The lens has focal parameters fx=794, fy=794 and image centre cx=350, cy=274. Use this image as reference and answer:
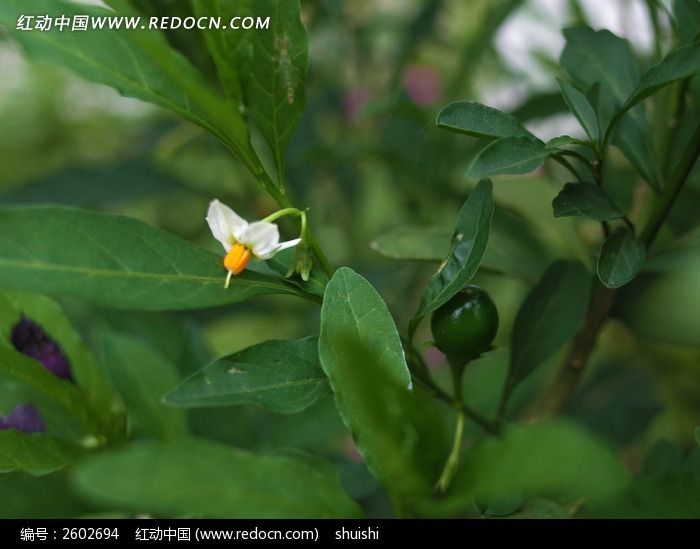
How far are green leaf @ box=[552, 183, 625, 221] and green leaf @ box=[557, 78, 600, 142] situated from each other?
33 millimetres

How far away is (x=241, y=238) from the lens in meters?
0.48

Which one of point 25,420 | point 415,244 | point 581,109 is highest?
point 581,109

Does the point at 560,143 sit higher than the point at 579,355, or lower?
higher

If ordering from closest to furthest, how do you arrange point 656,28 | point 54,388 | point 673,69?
point 673,69 → point 54,388 → point 656,28

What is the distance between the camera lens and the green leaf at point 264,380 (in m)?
0.48

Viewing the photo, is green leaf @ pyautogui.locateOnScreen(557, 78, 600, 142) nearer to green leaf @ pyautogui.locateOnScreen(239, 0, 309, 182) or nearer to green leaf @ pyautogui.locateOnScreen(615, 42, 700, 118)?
green leaf @ pyautogui.locateOnScreen(615, 42, 700, 118)

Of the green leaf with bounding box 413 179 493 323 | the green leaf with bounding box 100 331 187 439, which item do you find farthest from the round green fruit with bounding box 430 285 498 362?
the green leaf with bounding box 100 331 187 439

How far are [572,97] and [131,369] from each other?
0.40m

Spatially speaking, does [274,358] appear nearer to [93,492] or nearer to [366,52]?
[93,492]

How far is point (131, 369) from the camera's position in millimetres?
646

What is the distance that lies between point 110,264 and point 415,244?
25 centimetres

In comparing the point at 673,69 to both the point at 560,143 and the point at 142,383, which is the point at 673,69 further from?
the point at 142,383

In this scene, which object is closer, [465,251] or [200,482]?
[200,482]

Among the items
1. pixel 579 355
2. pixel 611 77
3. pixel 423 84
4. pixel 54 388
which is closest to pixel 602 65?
pixel 611 77
